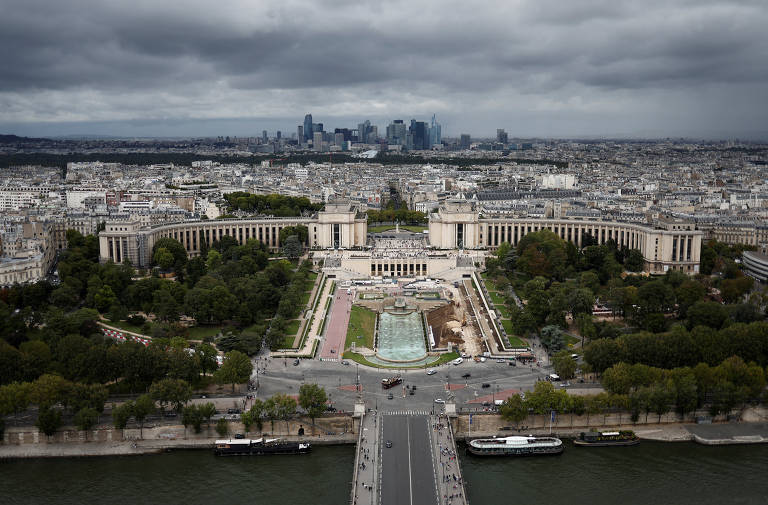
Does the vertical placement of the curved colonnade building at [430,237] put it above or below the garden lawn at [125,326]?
above

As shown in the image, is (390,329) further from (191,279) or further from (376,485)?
(376,485)

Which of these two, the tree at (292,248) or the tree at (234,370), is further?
the tree at (292,248)

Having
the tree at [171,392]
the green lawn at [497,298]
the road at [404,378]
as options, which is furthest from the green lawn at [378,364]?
the tree at [171,392]

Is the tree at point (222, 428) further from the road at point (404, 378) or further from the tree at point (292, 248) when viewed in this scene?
the tree at point (292, 248)

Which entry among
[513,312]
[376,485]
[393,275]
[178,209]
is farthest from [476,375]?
[178,209]

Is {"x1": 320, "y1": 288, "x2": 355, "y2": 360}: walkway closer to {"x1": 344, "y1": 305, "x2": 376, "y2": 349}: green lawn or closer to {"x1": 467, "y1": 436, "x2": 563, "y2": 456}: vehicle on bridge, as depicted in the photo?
{"x1": 344, "y1": 305, "x2": 376, "y2": 349}: green lawn

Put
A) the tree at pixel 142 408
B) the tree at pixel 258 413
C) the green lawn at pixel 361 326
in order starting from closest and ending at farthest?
the tree at pixel 142 408 < the tree at pixel 258 413 < the green lawn at pixel 361 326

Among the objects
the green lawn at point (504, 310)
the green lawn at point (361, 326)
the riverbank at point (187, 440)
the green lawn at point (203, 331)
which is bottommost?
the riverbank at point (187, 440)
